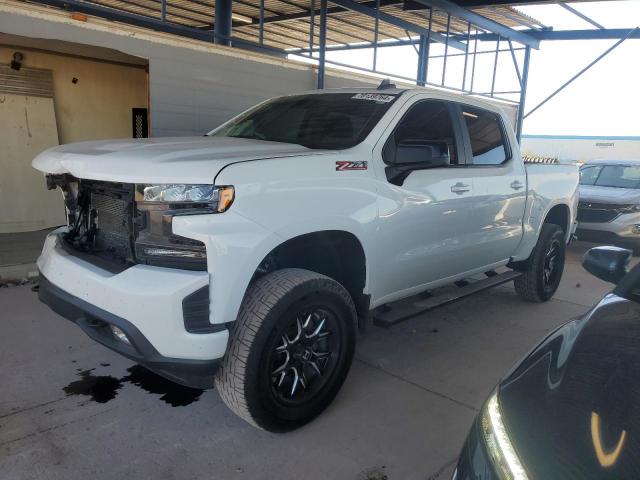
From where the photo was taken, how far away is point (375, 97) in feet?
12.7

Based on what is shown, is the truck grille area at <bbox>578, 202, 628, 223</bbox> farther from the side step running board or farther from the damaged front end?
the damaged front end

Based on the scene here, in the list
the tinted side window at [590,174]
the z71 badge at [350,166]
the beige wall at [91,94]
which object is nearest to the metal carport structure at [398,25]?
the beige wall at [91,94]

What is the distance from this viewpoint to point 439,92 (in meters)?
4.15

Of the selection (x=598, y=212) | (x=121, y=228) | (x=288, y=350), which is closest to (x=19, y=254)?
(x=121, y=228)

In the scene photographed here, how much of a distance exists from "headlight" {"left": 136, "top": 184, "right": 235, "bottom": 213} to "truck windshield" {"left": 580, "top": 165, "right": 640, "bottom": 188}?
9205 millimetres

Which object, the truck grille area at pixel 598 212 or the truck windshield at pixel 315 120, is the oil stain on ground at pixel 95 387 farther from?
the truck grille area at pixel 598 212

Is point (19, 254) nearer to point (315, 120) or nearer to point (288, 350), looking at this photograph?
point (315, 120)

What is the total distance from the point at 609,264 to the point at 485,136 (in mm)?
2296

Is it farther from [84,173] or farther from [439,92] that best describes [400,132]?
[84,173]

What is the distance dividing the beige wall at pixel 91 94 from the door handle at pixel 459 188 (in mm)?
6286

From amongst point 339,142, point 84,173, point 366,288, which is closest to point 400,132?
point 339,142

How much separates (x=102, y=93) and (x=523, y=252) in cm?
673

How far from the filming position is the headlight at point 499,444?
150cm

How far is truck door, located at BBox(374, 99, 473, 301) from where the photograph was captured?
11.4ft
